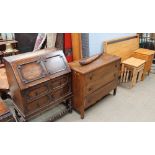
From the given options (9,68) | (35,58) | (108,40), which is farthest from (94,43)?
(9,68)

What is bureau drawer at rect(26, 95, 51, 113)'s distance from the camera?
2.07 metres

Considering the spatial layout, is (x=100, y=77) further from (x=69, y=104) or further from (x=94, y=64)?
(x=69, y=104)

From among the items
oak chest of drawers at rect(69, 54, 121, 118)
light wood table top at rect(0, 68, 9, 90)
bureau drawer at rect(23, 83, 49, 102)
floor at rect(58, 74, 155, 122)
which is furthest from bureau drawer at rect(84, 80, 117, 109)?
light wood table top at rect(0, 68, 9, 90)

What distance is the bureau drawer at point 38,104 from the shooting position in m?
2.07

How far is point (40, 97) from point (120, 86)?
1867mm

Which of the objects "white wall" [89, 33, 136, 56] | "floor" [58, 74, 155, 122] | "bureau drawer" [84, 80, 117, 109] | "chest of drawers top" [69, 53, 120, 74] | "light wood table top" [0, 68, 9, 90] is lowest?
"floor" [58, 74, 155, 122]

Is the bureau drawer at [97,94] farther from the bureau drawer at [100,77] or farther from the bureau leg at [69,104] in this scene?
the bureau leg at [69,104]

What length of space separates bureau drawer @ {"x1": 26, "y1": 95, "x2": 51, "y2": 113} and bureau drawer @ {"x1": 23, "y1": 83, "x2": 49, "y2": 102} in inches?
2.7

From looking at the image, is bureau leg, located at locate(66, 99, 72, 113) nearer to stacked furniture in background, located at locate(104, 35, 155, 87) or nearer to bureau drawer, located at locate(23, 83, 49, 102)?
bureau drawer, located at locate(23, 83, 49, 102)

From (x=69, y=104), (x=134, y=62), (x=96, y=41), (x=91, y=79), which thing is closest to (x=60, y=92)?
(x=69, y=104)

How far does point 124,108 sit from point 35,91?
4.85 feet

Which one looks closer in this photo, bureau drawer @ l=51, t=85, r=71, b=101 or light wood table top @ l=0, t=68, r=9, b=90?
bureau drawer @ l=51, t=85, r=71, b=101

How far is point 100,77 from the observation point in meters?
2.54

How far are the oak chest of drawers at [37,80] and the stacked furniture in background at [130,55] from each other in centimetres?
124
